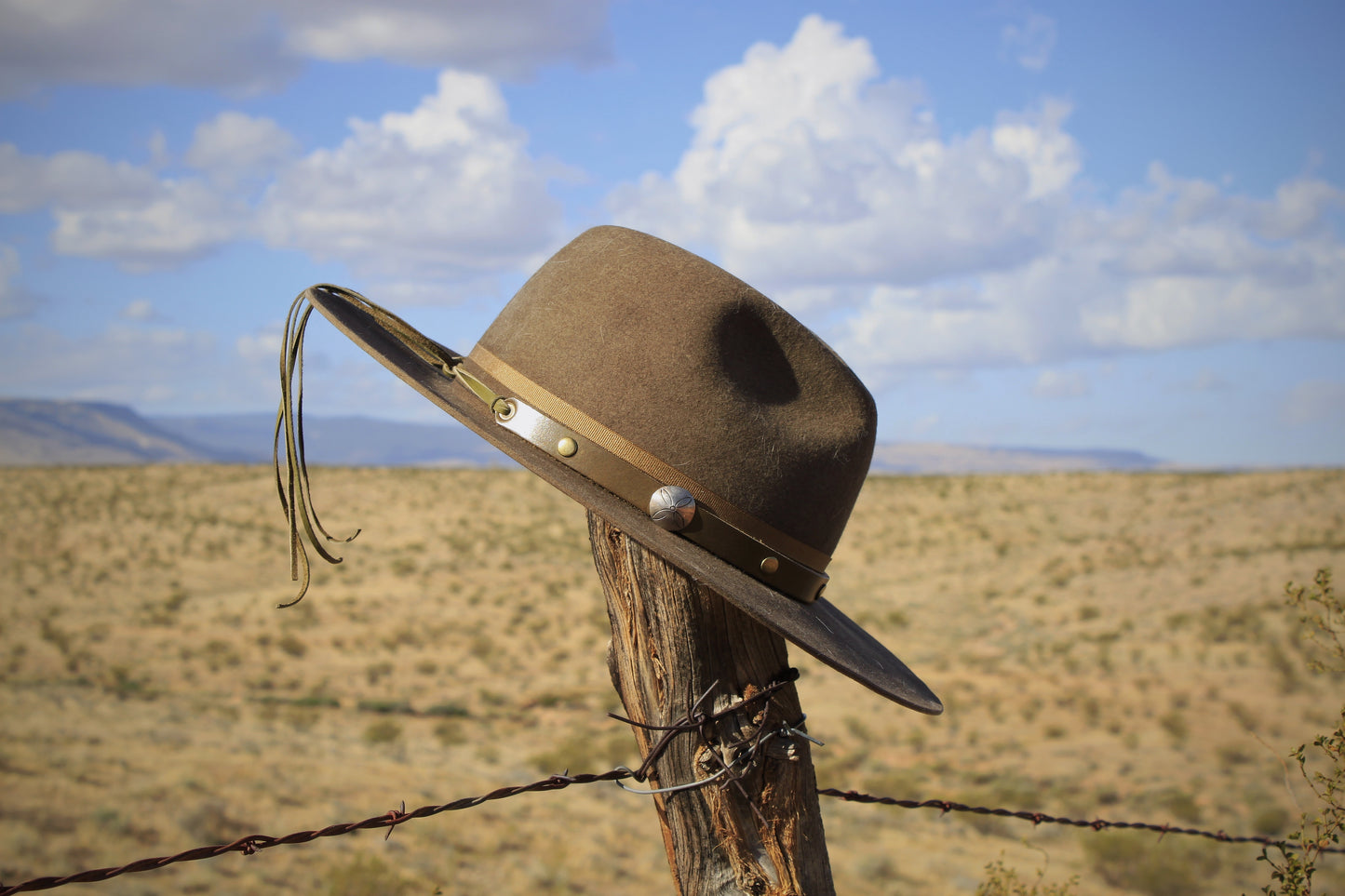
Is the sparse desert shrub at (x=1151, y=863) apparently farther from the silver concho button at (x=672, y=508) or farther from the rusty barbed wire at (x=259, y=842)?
the silver concho button at (x=672, y=508)

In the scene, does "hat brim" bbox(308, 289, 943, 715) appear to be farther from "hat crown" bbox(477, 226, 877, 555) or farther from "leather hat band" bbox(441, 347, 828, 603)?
"hat crown" bbox(477, 226, 877, 555)

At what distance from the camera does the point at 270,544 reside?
94.7 ft

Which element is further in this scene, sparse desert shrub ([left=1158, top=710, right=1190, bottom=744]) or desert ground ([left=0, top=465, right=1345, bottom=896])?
sparse desert shrub ([left=1158, top=710, right=1190, bottom=744])

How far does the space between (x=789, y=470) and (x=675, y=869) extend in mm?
859

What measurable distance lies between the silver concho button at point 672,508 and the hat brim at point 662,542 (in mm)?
30

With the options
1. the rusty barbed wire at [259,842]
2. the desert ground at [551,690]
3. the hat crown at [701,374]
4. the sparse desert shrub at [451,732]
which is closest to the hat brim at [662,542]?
the hat crown at [701,374]

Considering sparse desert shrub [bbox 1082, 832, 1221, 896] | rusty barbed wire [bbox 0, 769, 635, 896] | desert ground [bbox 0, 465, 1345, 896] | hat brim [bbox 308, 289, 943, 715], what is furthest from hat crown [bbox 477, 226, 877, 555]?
sparse desert shrub [bbox 1082, 832, 1221, 896]

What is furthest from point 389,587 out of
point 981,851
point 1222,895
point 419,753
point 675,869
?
point 675,869

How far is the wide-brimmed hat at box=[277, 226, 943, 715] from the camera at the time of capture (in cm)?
175

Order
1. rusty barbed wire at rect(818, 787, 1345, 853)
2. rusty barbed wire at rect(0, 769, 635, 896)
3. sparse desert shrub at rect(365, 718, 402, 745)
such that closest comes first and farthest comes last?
rusty barbed wire at rect(0, 769, 635, 896) < rusty barbed wire at rect(818, 787, 1345, 853) < sparse desert shrub at rect(365, 718, 402, 745)

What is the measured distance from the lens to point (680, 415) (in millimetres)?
1779

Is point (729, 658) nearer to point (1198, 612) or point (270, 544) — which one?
point (1198, 612)

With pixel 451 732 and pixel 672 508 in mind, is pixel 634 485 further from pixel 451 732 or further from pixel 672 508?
Result: pixel 451 732

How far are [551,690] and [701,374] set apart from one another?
14.9m
